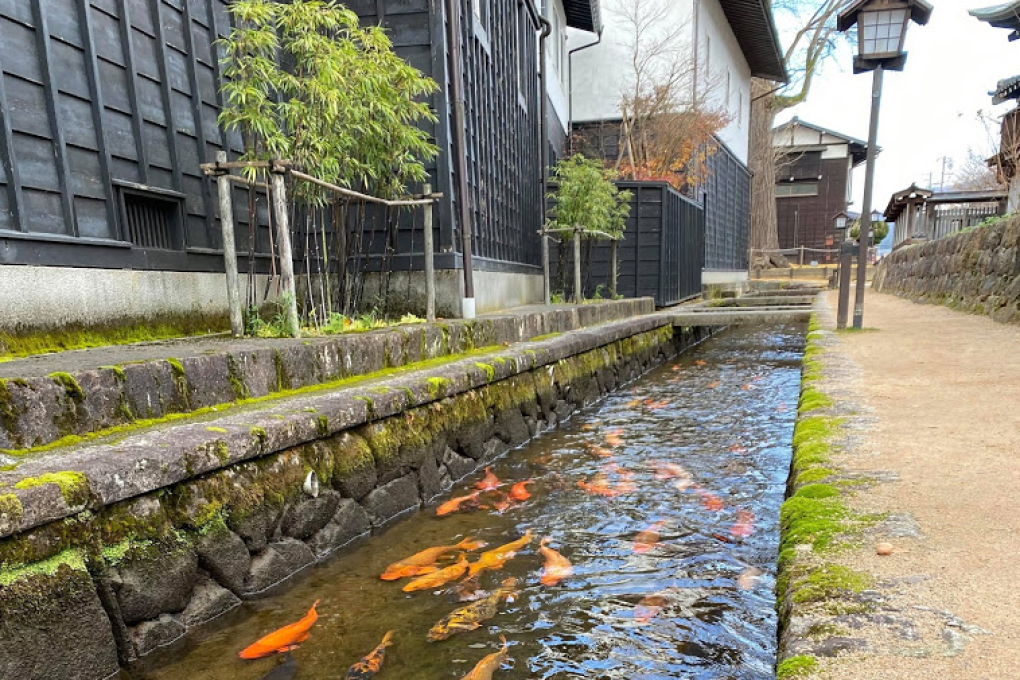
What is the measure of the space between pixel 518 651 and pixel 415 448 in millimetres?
1851

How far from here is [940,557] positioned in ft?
5.61

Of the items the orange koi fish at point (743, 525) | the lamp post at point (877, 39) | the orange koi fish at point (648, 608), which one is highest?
the lamp post at point (877, 39)

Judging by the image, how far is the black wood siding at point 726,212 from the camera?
61.5 ft

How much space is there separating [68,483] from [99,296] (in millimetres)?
2850

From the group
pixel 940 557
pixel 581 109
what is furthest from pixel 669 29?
pixel 940 557

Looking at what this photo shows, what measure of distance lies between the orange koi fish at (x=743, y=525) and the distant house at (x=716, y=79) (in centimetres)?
1398

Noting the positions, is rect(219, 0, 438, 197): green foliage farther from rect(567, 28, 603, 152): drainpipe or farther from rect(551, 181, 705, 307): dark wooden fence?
rect(567, 28, 603, 152): drainpipe

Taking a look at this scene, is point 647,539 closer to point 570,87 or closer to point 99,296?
point 99,296

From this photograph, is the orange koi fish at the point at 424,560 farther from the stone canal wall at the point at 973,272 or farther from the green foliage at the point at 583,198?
the stone canal wall at the point at 973,272

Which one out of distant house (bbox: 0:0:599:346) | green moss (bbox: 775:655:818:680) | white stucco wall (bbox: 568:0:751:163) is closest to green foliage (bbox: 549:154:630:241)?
distant house (bbox: 0:0:599:346)

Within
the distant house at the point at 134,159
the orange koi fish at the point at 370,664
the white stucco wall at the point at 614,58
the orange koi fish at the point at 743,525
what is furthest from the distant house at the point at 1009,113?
the orange koi fish at the point at 370,664

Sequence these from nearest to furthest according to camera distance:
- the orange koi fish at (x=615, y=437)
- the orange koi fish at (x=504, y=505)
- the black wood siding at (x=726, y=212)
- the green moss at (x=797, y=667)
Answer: the green moss at (x=797, y=667), the orange koi fish at (x=504, y=505), the orange koi fish at (x=615, y=437), the black wood siding at (x=726, y=212)

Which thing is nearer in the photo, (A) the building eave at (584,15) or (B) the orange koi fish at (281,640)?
(B) the orange koi fish at (281,640)

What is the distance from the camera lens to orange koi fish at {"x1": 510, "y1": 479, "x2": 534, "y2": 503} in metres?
4.07
